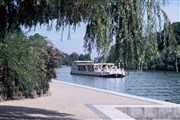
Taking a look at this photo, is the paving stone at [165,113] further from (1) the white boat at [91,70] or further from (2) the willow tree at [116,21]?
(1) the white boat at [91,70]

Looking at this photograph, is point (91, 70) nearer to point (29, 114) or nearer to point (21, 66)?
point (21, 66)

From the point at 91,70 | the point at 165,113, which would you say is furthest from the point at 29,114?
the point at 91,70

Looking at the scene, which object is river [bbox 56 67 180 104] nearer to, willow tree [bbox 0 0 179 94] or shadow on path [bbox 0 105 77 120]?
shadow on path [bbox 0 105 77 120]

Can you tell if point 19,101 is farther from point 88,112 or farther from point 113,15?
point 113,15

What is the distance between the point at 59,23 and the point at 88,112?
4.26 meters

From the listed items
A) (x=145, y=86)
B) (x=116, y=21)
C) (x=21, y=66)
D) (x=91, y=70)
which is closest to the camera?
(x=116, y=21)

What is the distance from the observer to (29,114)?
1271cm

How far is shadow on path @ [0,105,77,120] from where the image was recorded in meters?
11.9

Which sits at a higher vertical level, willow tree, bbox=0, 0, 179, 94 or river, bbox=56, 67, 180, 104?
willow tree, bbox=0, 0, 179, 94

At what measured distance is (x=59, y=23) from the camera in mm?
9781

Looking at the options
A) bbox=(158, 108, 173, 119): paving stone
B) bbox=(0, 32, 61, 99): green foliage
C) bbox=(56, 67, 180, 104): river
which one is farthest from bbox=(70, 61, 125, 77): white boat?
bbox=(158, 108, 173, 119): paving stone

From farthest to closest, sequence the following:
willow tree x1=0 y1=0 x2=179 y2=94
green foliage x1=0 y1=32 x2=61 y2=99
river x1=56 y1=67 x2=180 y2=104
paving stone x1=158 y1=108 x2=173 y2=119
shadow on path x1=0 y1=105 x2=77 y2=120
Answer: river x1=56 y1=67 x2=180 y2=104 → green foliage x1=0 y1=32 x2=61 y2=99 → paving stone x1=158 y1=108 x2=173 y2=119 → shadow on path x1=0 y1=105 x2=77 y2=120 → willow tree x1=0 y1=0 x2=179 y2=94

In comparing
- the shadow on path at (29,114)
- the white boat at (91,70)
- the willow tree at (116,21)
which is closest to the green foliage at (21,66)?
the shadow on path at (29,114)

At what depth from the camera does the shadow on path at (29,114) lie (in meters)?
11.9
